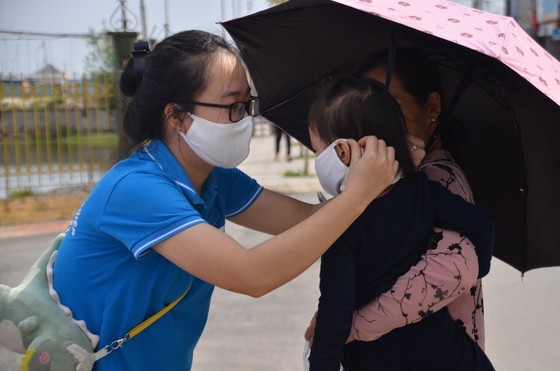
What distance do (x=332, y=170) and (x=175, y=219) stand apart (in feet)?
1.28

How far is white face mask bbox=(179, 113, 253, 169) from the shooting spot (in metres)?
1.83

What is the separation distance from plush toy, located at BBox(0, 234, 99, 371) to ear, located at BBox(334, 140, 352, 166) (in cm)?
78

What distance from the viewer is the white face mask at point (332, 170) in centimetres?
162

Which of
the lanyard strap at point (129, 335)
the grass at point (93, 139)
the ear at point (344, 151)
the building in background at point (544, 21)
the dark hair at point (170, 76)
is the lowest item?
the grass at point (93, 139)

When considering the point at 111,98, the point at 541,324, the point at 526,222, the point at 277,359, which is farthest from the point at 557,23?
the point at 526,222

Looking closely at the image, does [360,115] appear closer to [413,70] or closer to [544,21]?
[413,70]

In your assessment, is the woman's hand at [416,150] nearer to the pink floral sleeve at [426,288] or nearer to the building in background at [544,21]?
the pink floral sleeve at [426,288]

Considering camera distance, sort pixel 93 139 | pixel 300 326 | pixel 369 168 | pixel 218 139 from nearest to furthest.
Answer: pixel 369 168 < pixel 218 139 < pixel 300 326 < pixel 93 139

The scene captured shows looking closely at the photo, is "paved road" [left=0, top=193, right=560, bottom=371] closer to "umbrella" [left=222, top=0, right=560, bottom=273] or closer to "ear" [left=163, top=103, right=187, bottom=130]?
"umbrella" [left=222, top=0, right=560, bottom=273]

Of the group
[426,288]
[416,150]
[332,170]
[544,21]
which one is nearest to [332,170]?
[332,170]

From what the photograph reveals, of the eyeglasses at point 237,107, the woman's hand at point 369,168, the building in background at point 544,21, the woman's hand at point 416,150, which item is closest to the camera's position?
the woman's hand at point 369,168

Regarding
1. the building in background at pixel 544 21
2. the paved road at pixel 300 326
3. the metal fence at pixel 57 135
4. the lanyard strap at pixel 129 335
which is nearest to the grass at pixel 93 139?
the metal fence at pixel 57 135

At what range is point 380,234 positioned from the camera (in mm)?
1622

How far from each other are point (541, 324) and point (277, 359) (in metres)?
1.82
